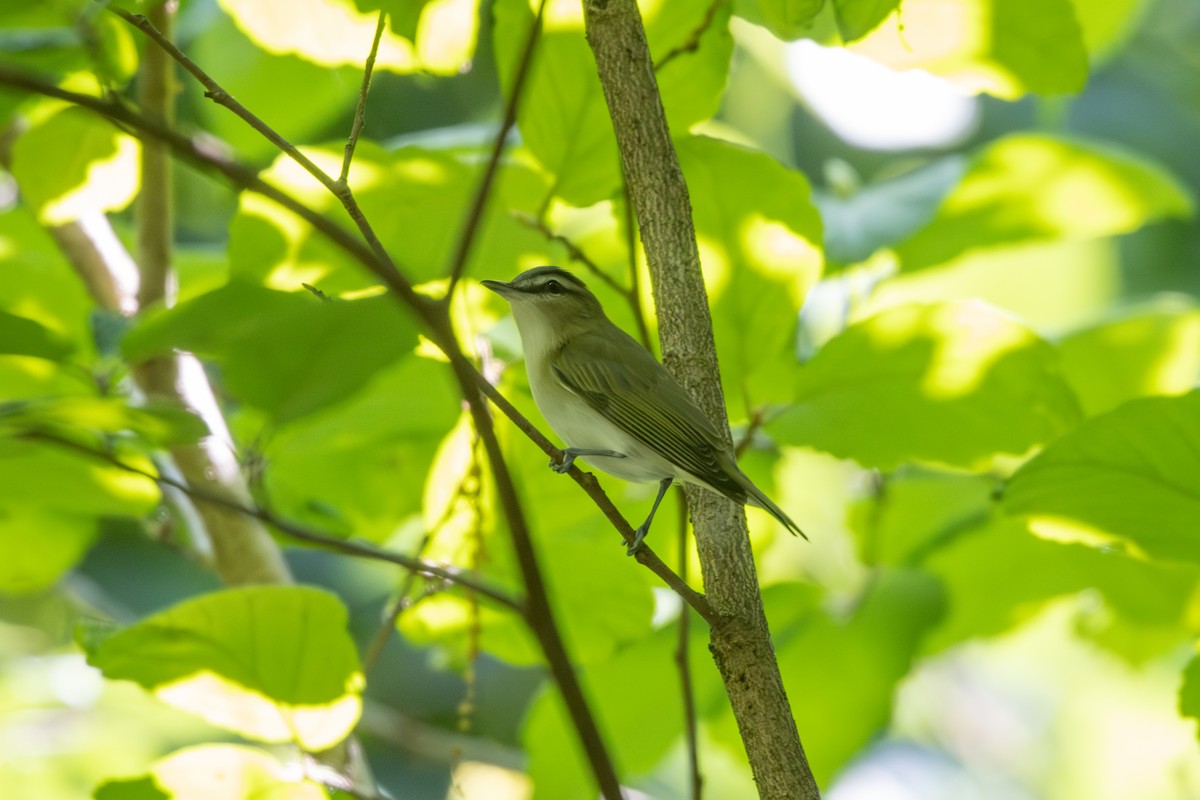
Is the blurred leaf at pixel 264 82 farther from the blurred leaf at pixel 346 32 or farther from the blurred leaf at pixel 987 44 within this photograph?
the blurred leaf at pixel 987 44

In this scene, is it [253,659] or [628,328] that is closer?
[253,659]

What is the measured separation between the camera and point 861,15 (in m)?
1.16

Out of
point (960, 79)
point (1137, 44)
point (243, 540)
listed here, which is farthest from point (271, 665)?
point (1137, 44)

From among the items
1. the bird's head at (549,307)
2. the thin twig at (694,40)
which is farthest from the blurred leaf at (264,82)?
the thin twig at (694,40)

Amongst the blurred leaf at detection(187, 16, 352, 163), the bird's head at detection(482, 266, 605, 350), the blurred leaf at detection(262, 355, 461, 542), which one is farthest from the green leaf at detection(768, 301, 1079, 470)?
the blurred leaf at detection(187, 16, 352, 163)

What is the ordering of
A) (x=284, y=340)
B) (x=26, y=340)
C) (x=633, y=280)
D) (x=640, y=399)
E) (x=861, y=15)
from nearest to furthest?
(x=284, y=340)
(x=26, y=340)
(x=861, y=15)
(x=633, y=280)
(x=640, y=399)

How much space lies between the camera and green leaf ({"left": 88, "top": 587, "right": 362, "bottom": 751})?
1.24 meters

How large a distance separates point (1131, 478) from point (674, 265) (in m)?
0.55

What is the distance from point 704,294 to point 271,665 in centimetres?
64

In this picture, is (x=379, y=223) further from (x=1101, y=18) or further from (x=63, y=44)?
(x=1101, y=18)

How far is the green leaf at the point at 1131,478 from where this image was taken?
46.3 inches

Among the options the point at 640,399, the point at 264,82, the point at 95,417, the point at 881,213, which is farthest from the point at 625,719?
the point at 264,82

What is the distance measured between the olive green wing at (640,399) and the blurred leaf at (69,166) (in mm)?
800

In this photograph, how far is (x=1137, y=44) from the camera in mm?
6164
